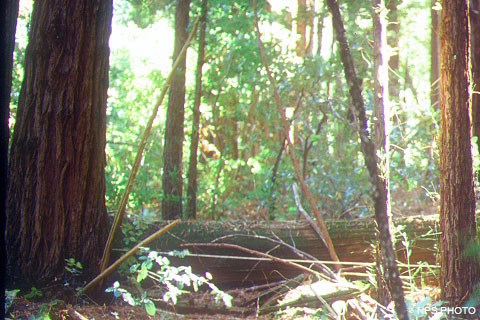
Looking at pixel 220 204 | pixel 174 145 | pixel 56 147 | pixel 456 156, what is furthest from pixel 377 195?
pixel 220 204

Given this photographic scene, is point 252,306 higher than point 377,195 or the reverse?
the reverse

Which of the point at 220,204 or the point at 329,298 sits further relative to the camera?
the point at 220,204

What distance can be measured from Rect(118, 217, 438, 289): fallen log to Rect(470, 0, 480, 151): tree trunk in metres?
1.18

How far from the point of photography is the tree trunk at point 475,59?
21.4ft

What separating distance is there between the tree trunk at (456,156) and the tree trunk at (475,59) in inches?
50.2

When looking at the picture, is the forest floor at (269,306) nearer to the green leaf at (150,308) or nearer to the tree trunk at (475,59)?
the green leaf at (150,308)

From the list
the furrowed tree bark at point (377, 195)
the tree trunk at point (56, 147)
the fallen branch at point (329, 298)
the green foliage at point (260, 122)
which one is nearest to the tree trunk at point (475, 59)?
the green foliage at point (260, 122)

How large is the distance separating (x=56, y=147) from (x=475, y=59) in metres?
4.59

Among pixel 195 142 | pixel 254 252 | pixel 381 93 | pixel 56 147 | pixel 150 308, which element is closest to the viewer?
pixel 150 308

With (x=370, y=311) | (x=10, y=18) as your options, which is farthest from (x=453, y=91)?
(x=10, y=18)

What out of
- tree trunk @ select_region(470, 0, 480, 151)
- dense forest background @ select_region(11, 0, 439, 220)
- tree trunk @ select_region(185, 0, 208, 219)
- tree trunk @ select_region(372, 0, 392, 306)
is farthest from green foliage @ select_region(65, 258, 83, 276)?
tree trunk @ select_region(185, 0, 208, 219)

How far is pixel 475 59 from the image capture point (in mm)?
6824

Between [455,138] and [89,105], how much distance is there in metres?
3.14

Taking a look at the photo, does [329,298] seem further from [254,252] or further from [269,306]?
[254,252]
